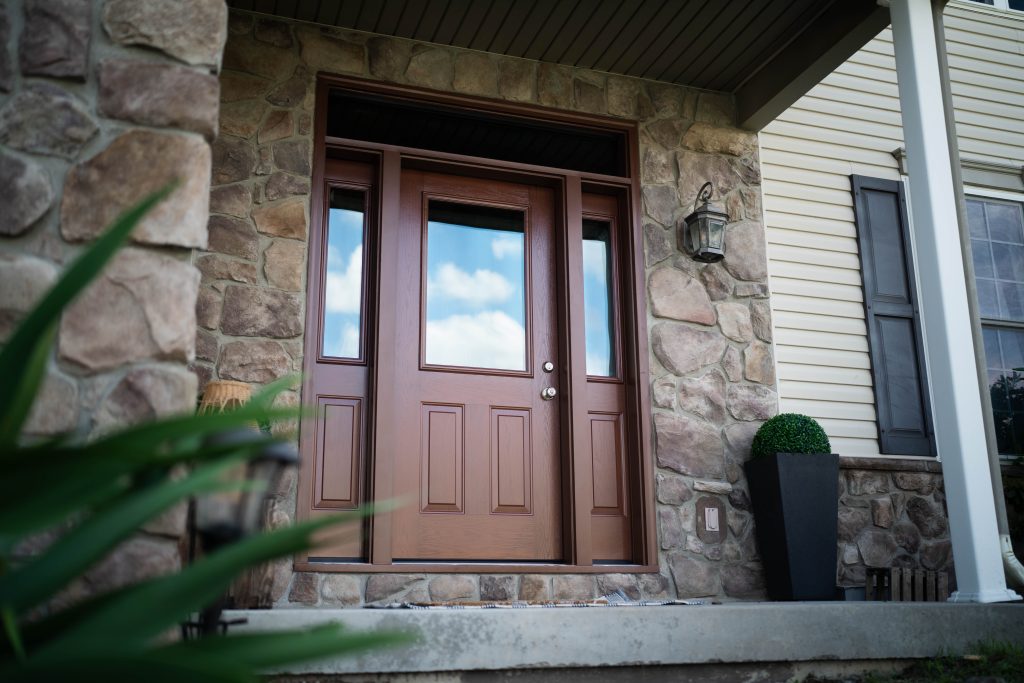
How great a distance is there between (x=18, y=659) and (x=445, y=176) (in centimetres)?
395

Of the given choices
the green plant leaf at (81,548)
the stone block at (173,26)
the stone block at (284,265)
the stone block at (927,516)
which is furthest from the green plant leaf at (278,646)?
the stone block at (927,516)

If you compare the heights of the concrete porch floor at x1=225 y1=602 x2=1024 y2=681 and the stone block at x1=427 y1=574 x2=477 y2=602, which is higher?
the stone block at x1=427 y1=574 x2=477 y2=602

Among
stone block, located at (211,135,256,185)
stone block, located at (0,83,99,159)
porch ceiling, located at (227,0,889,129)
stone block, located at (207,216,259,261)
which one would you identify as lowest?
stone block, located at (0,83,99,159)

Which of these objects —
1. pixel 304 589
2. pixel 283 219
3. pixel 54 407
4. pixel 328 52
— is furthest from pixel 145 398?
pixel 328 52

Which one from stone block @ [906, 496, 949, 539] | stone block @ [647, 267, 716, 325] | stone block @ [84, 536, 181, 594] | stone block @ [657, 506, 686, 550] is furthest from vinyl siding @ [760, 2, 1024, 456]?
stone block @ [84, 536, 181, 594]

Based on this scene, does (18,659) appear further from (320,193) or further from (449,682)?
(320,193)

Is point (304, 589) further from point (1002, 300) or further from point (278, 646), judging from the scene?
point (1002, 300)

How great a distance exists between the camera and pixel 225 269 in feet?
13.0

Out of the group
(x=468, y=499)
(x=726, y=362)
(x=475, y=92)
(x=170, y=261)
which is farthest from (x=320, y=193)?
(x=170, y=261)

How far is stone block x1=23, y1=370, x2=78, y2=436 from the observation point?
167 cm

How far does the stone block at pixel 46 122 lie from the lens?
1835 mm

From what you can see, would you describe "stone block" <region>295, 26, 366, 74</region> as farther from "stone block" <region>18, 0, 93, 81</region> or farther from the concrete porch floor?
the concrete porch floor

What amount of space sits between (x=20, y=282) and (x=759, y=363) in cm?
366

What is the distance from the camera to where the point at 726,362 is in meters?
4.61
